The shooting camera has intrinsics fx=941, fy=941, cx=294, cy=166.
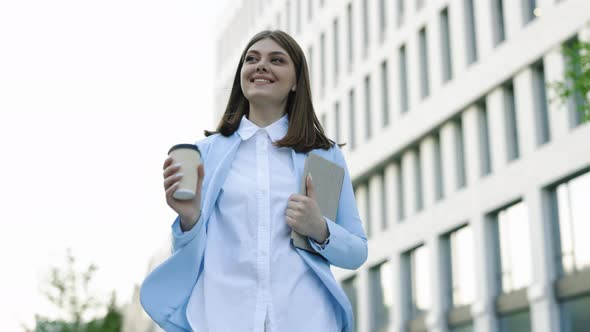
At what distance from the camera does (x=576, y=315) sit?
22047 mm

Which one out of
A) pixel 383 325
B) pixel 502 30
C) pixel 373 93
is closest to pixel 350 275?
pixel 383 325

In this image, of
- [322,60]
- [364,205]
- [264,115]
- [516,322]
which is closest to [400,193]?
[364,205]

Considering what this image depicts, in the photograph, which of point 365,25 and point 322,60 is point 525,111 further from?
point 322,60

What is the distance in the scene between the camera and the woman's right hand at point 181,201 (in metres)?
2.65

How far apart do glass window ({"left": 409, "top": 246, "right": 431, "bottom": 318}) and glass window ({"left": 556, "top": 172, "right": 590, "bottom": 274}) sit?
6756 millimetres

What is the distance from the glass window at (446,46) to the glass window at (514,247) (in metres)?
5.18

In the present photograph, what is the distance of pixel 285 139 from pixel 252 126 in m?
0.15

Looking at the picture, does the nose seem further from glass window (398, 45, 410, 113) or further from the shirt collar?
glass window (398, 45, 410, 113)

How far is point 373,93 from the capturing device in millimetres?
33281

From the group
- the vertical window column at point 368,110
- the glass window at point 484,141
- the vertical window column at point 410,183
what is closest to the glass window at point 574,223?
the glass window at point 484,141

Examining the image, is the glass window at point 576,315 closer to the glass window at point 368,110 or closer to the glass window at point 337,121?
the glass window at point 368,110

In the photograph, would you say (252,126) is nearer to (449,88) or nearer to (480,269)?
(480,269)

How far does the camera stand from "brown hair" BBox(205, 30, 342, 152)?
10.3 feet

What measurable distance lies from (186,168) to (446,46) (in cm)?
2718
